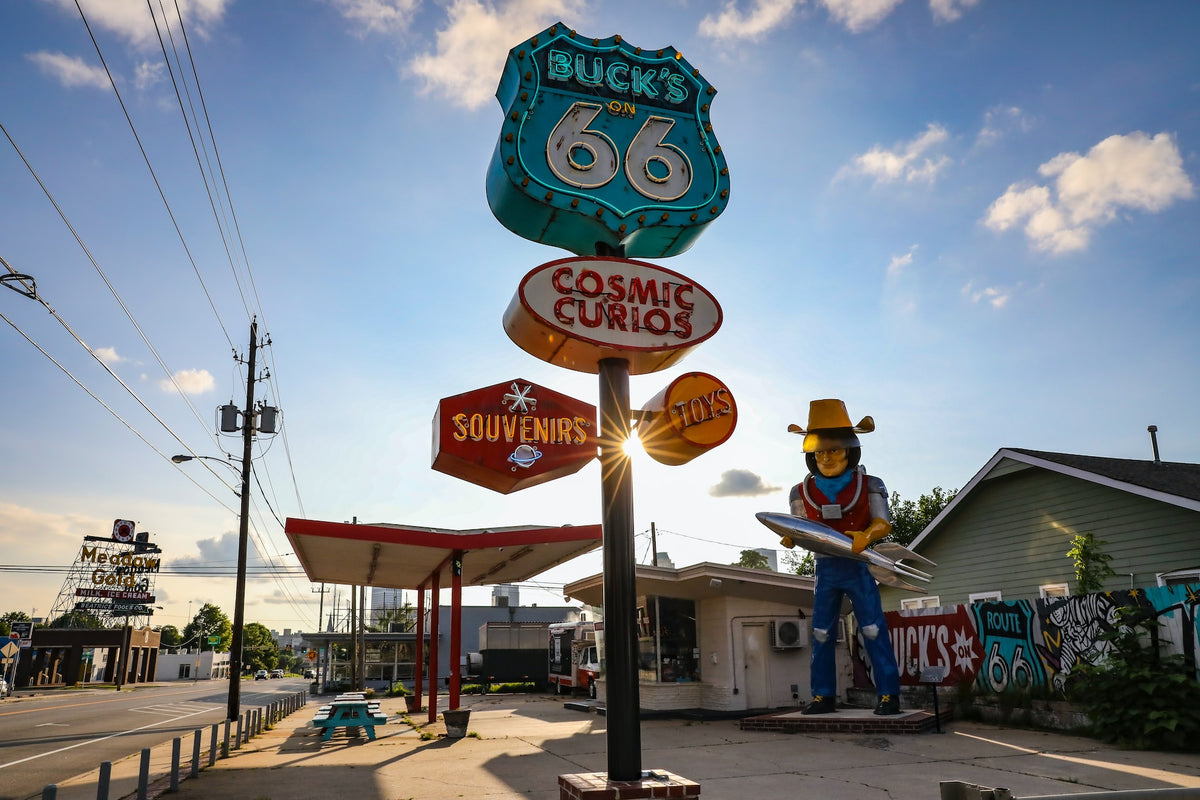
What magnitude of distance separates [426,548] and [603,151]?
12.2 metres

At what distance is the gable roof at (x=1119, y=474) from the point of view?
15.8 meters

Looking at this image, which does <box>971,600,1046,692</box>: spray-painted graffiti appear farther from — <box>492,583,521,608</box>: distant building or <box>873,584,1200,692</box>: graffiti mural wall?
<box>492,583,521,608</box>: distant building

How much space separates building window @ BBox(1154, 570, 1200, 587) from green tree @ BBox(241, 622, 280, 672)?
466 ft

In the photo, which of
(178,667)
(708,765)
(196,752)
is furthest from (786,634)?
(178,667)

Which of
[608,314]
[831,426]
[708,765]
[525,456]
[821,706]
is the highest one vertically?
[831,426]

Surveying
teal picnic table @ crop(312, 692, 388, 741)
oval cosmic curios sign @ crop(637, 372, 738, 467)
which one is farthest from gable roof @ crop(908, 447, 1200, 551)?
teal picnic table @ crop(312, 692, 388, 741)

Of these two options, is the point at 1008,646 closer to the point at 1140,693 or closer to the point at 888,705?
the point at 888,705

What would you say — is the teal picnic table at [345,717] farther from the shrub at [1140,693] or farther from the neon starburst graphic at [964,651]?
the shrub at [1140,693]

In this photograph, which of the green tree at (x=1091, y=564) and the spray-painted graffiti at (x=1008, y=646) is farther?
the green tree at (x=1091, y=564)

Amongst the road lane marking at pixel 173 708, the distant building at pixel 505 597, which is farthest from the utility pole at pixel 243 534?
the distant building at pixel 505 597

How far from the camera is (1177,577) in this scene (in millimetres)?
15875

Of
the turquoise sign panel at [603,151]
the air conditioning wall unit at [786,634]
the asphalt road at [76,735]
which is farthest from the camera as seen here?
the air conditioning wall unit at [786,634]

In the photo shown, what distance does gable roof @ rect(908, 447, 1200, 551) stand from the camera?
15781mm

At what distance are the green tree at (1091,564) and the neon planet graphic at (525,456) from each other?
15.4m
